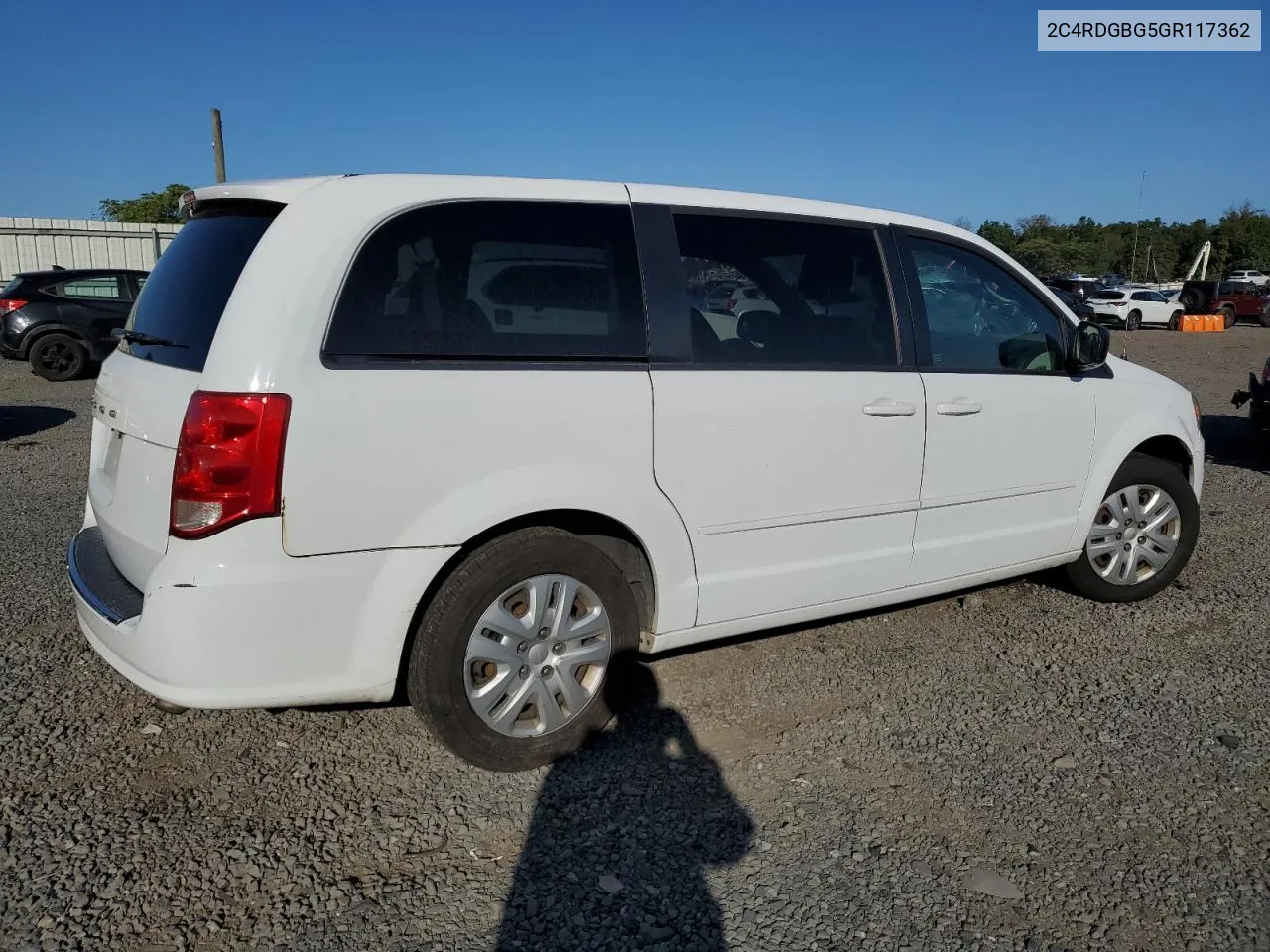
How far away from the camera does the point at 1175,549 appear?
502 cm

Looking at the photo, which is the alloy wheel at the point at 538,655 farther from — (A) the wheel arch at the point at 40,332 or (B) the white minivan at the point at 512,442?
(A) the wheel arch at the point at 40,332

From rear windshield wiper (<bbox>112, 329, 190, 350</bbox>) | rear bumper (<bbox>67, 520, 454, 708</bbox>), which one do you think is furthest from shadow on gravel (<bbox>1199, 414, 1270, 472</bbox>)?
rear windshield wiper (<bbox>112, 329, 190, 350</bbox>)

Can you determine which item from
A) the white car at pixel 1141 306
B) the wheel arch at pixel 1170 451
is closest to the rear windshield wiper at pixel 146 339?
the wheel arch at pixel 1170 451

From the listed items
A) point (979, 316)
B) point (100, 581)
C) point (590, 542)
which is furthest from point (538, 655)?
point (979, 316)

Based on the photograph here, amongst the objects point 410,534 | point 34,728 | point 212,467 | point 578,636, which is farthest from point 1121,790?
point 34,728

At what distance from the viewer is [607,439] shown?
316cm

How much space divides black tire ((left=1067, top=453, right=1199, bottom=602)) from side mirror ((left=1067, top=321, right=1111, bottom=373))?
2.10ft

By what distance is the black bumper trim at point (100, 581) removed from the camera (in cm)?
297

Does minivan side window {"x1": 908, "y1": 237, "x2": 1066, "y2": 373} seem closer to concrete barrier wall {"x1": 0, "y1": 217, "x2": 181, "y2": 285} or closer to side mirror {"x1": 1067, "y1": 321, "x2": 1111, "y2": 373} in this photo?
side mirror {"x1": 1067, "y1": 321, "x2": 1111, "y2": 373}

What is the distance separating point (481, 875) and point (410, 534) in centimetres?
97

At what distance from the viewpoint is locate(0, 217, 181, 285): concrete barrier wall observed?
23.2 metres

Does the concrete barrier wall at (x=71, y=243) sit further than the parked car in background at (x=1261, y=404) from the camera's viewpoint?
Yes

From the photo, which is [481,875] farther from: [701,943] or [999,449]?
[999,449]

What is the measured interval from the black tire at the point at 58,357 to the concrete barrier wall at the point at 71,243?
1046 cm
